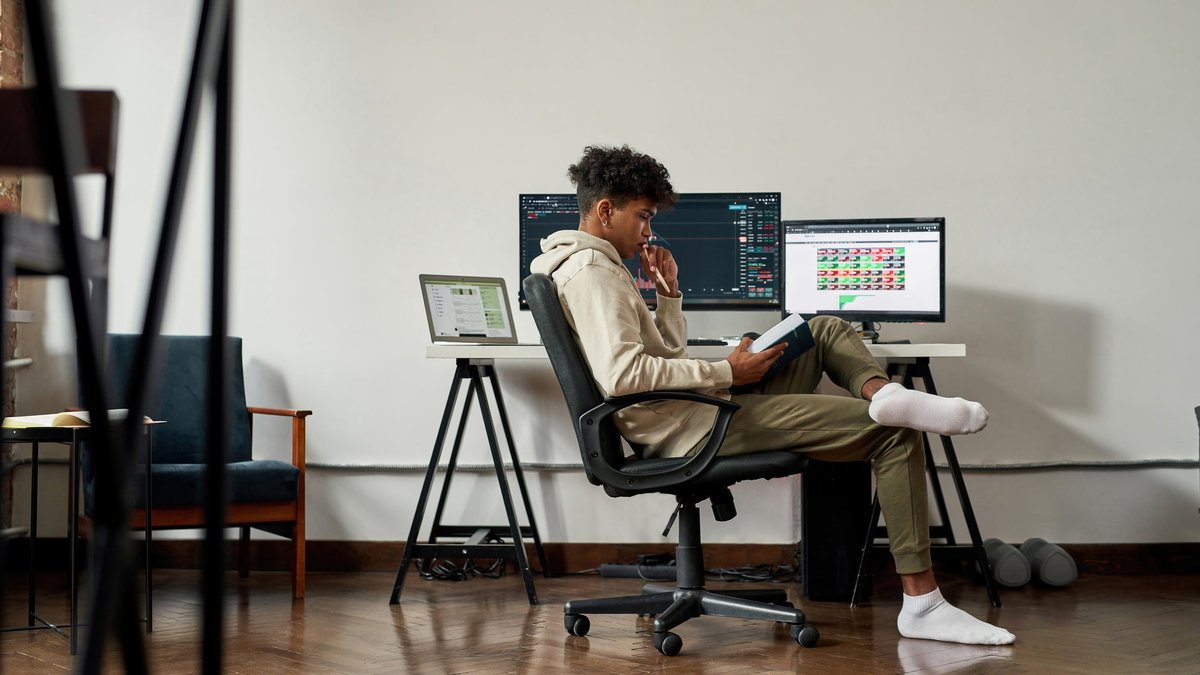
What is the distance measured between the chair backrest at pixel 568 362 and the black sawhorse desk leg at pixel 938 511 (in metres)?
0.93

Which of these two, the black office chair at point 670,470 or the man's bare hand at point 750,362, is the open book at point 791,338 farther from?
the black office chair at point 670,470

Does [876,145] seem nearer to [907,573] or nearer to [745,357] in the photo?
[745,357]

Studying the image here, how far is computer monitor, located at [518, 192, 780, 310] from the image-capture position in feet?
12.0

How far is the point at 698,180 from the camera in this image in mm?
3953

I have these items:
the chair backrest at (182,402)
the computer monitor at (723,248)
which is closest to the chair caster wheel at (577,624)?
the computer monitor at (723,248)

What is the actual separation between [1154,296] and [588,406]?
2.41 metres

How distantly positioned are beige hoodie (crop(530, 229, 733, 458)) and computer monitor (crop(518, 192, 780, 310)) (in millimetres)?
981

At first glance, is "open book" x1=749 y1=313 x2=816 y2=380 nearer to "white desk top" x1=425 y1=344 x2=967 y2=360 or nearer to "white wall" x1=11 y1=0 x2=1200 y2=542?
"white desk top" x1=425 y1=344 x2=967 y2=360

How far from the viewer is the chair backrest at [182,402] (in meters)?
3.66

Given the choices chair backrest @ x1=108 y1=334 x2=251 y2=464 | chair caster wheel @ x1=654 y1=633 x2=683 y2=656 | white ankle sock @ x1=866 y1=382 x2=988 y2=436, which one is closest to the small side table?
chair backrest @ x1=108 y1=334 x2=251 y2=464

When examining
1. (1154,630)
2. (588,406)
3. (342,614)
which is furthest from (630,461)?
(1154,630)

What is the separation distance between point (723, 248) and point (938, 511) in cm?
118

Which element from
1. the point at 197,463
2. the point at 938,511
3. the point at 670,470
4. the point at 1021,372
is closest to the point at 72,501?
the point at 197,463

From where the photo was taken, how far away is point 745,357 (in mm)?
2645
